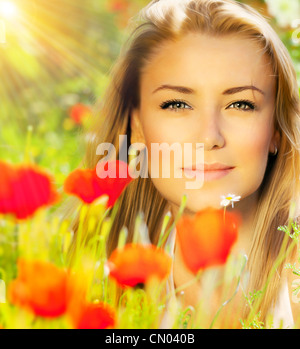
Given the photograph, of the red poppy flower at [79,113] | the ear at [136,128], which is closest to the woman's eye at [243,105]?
the ear at [136,128]

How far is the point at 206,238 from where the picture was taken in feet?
2.40

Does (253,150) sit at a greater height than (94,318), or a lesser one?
greater

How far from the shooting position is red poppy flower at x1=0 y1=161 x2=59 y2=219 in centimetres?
72

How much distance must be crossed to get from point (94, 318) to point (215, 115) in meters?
0.56

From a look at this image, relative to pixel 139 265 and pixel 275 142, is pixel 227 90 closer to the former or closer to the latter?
pixel 275 142

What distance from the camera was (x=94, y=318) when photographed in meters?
0.62

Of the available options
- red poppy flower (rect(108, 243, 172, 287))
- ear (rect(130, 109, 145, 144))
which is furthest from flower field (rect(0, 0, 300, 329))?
ear (rect(130, 109, 145, 144))

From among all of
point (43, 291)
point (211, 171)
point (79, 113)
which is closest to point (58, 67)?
point (79, 113)

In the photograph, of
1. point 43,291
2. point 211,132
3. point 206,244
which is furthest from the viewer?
point 211,132

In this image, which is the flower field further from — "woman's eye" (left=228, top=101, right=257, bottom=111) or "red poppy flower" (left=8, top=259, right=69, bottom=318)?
"woman's eye" (left=228, top=101, right=257, bottom=111)

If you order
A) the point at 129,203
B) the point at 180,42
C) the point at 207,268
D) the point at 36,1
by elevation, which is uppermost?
the point at 36,1

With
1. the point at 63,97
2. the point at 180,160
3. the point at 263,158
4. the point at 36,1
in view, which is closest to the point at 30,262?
the point at 180,160

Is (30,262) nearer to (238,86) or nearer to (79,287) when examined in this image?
(79,287)

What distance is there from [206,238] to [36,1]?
4.23ft
